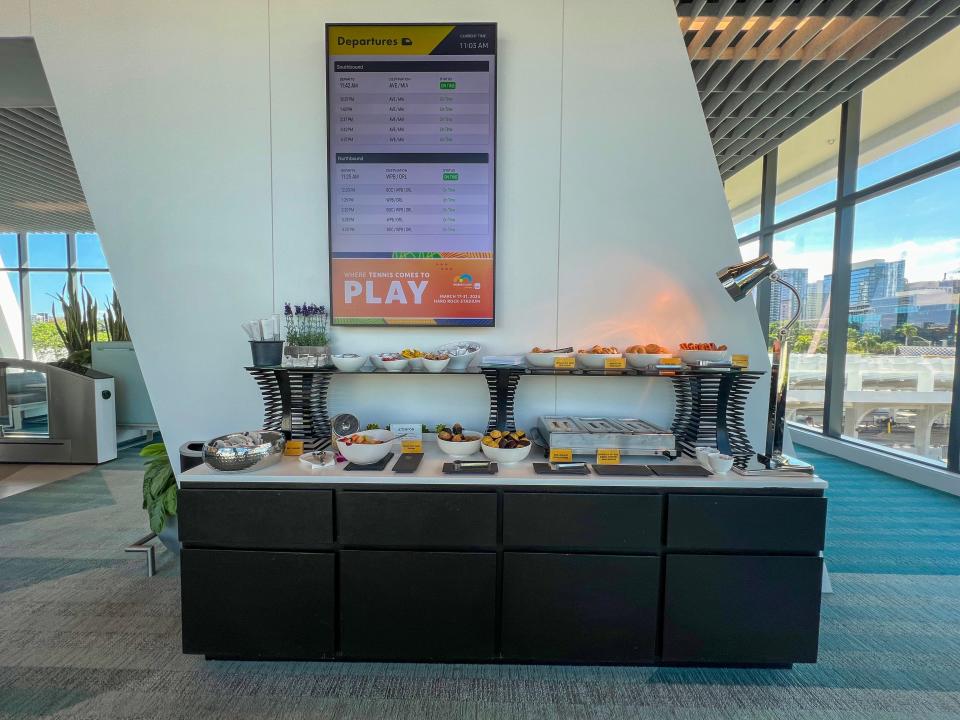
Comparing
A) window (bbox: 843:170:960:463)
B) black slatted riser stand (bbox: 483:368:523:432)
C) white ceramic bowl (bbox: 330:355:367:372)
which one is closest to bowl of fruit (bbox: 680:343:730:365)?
black slatted riser stand (bbox: 483:368:523:432)

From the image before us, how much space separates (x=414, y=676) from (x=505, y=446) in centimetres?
100

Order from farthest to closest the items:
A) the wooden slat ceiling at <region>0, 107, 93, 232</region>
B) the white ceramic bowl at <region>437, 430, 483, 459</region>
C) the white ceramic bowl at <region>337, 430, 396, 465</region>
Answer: the wooden slat ceiling at <region>0, 107, 93, 232</region>, the white ceramic bowl at <region>437, 430, 483, 459</region>, the white ceramic bowl at <region>337, 430, 396, 465</region>

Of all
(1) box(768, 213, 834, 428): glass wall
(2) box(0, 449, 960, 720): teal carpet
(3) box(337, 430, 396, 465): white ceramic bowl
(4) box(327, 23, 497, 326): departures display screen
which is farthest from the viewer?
(1) box(768, 213, 834, 428): glass wall

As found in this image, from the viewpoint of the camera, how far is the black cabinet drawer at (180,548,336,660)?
169 centimetres

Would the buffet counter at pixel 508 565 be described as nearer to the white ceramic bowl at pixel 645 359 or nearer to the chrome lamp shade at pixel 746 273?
the white ceramic bowl at pixel 645 359

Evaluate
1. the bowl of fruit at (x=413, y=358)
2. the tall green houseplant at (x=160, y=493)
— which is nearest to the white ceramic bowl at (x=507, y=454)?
the bowl of fruit at (x=413, y=358)

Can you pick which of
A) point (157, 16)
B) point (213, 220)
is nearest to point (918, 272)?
point (213, 220)

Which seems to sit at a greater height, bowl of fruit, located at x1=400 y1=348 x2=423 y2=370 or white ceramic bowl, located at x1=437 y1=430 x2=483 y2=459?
bowl of fruit, located at x1=400 y1=348 x2=423 y2=370

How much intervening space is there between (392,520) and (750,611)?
1492mm

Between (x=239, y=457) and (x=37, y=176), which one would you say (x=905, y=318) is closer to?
(x=239, y=457)

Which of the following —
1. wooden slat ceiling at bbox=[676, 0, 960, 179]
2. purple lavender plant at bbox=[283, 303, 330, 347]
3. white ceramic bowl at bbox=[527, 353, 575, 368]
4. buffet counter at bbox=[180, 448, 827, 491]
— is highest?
wooden slat ceiling at bbox=[676, 0, 960, 179]

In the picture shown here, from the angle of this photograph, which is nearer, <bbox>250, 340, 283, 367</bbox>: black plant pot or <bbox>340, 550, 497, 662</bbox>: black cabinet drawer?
<bbox>340, 550, 497, 662</bbox>: black cabinet drawer

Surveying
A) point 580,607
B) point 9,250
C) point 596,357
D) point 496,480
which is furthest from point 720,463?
point 9,250

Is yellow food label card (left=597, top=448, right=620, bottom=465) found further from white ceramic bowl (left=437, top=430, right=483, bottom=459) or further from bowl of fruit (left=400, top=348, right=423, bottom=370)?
bowl of fruit (left=400, top=348, right=423, bottom=370)
